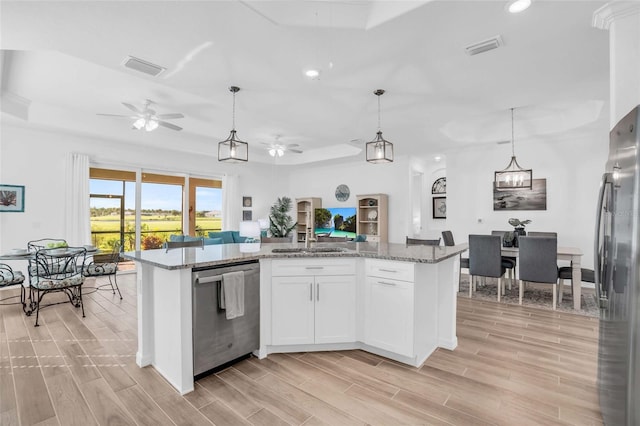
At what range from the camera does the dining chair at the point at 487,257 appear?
4.56 m

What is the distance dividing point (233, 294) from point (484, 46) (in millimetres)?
3052

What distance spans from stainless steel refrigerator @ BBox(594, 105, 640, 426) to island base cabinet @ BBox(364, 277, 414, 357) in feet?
3.89

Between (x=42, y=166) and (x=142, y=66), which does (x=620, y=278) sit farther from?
(x=42, y=166)

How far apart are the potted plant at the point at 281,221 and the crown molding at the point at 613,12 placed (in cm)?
717

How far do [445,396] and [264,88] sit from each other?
3.65 m

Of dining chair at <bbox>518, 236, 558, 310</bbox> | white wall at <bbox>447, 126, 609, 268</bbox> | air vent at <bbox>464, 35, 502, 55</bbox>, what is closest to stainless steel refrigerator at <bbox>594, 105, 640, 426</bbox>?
air vent at <bbox>464, 35, 502, 55</bbox>

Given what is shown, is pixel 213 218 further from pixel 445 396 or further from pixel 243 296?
pixel 445 396

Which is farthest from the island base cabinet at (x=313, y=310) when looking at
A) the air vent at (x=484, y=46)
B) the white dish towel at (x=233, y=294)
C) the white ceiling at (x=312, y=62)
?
the air vent at (x=484, y=46)

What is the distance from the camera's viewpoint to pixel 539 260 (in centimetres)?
422

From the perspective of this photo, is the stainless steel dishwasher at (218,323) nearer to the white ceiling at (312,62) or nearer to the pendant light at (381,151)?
the pendant light at (381,151)

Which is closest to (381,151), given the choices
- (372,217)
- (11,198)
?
(372,217)

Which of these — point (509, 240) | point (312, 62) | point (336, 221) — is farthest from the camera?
point (336, 221)

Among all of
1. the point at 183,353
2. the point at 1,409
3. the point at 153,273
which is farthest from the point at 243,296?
the point at 1,409

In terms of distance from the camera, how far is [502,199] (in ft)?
20.7
